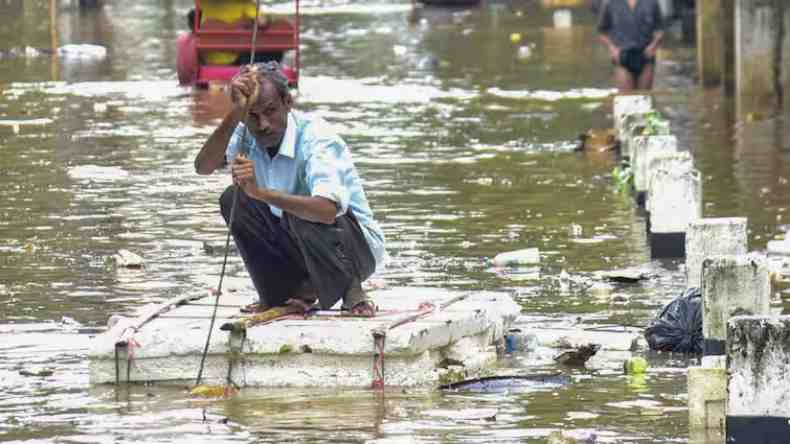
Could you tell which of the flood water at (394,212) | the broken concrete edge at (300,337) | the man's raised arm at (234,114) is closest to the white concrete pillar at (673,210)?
the flood water at (394,212)

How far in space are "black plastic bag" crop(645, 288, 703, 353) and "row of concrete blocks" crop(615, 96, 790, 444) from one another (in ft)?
1.11

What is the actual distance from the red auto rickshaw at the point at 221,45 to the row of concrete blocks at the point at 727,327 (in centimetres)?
1184

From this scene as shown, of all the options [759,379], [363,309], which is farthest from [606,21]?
[759,379]

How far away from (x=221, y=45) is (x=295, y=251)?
15183 mm

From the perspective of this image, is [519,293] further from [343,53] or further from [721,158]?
[343,53]

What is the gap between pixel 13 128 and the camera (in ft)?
64.9

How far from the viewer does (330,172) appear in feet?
28.3

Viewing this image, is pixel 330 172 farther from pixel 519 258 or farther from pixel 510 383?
pixel 519 258

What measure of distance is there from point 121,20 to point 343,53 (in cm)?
1032

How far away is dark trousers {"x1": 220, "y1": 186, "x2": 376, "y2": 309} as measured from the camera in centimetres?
871

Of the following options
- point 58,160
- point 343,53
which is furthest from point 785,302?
point 343,53

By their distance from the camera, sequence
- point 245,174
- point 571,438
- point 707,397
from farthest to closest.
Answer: point 245,174, point 707,397, point 571,438

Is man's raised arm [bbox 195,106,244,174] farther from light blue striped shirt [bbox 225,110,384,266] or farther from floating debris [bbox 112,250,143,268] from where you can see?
floating debris [bbox 112,250,143,268]

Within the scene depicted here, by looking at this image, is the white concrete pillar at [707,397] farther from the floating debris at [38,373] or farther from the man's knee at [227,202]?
the floating debris at [38,373]
